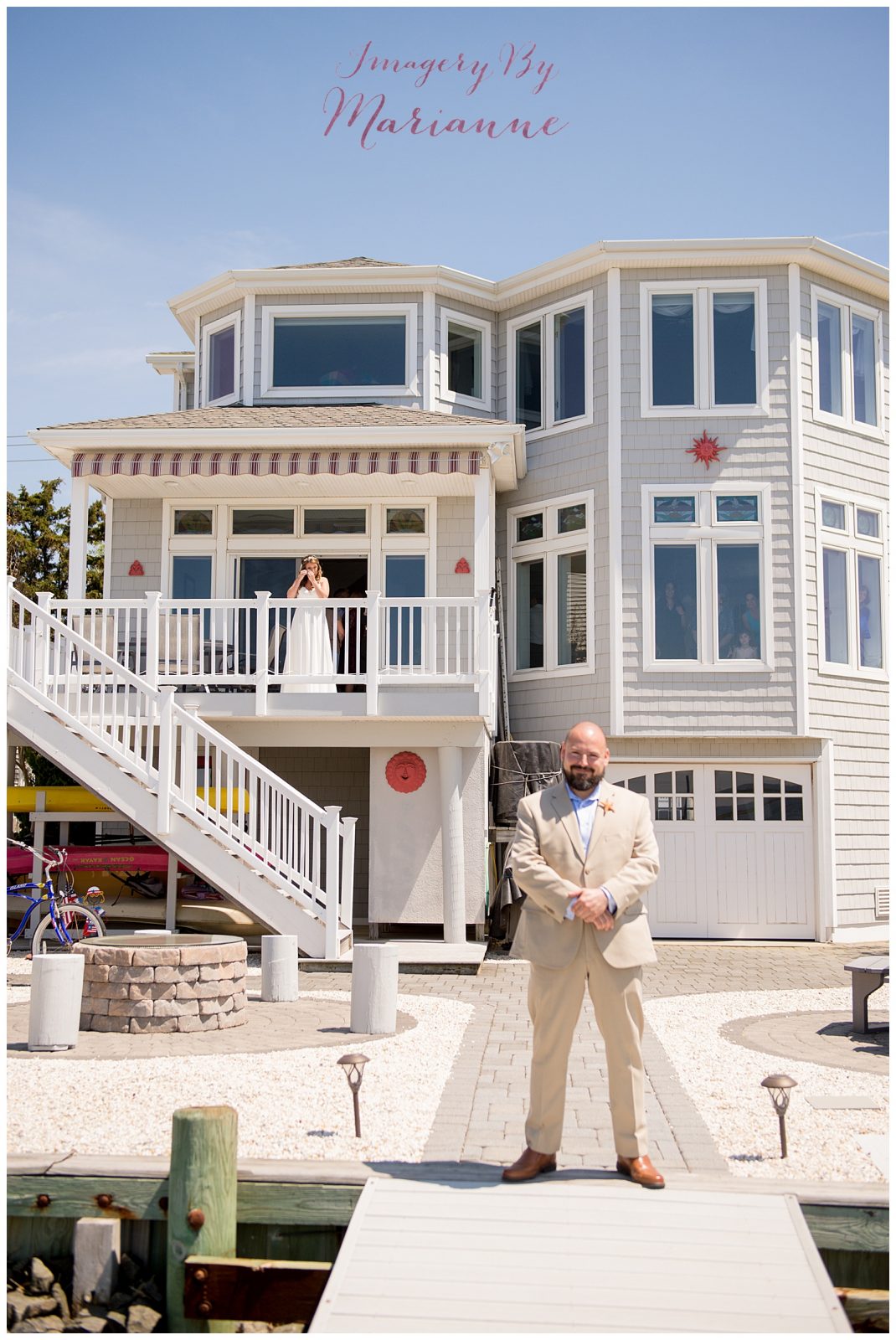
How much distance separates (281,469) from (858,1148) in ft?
Result: 35.6

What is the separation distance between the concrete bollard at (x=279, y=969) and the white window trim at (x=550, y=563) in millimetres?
7342

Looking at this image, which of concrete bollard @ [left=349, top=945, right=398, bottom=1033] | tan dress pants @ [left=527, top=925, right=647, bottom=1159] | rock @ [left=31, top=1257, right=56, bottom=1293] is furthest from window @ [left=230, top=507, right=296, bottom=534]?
rock @ [left=31, top=1257, right=56, bottom=1293]

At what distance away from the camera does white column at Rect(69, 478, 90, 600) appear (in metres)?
14.9

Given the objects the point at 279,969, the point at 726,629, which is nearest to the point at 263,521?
the point at 726,629

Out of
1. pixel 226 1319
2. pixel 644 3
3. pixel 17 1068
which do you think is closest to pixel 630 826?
pixel 226 1319

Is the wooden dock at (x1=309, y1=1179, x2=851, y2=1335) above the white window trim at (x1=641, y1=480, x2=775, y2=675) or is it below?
below

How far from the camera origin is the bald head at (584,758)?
5371 mm

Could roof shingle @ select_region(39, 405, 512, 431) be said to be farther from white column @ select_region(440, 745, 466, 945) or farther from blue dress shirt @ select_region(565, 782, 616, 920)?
blue dress shirt @ select_region(565, 782, 616, 920)

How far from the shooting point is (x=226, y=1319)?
4.84 metres

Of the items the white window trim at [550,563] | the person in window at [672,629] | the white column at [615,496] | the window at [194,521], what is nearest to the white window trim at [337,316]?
the window at [194,521]

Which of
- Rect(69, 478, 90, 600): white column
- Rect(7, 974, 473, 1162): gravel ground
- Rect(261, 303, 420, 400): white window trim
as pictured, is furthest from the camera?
Rect(261, 303, 420, 400): white window trim

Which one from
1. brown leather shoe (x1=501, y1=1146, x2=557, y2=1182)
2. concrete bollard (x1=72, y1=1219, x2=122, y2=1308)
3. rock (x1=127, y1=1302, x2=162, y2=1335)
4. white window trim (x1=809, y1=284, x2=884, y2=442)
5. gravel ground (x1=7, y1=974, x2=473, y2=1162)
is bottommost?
rock (x1=127, y1=1302, x2=162, y2=1335)

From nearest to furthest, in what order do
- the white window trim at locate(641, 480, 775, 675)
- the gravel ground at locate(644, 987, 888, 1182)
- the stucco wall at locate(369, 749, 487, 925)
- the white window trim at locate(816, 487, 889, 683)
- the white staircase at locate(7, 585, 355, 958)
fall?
the gravel ground at locate(644, 987, 888, 1182), the white staircase at locate(7, 585, 355, 958), the stucco wall at locate(369, 749, 487, 925), the white window trim at locate(641, 480, 775, 675), the white window trim at locate(816, 487, 889, 683)

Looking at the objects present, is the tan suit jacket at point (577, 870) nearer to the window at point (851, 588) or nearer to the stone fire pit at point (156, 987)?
the stone fire pit at point (156, 987)
